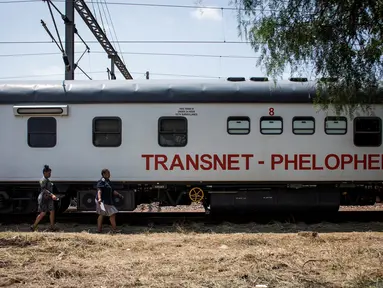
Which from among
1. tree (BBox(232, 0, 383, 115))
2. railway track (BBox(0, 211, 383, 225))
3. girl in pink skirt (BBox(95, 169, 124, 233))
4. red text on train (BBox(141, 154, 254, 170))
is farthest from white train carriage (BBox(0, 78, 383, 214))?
tree (BBox(232, 0, 383, 115))

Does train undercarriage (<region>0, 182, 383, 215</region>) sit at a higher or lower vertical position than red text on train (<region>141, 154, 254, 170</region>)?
lower

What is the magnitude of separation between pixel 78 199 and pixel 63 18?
8019 mm

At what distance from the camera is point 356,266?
21.8ft

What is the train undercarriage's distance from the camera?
1119 cm

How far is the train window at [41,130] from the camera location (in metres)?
11.2

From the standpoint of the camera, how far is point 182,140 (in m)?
11.2

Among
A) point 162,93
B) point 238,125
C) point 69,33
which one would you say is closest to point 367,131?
point 238,125

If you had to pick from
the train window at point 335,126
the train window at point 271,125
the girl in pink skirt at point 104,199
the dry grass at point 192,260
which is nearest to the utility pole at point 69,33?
the girl in pink skirt at point 104,199

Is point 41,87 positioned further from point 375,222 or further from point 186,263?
point 375,222

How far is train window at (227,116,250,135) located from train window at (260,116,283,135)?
36 centimetres

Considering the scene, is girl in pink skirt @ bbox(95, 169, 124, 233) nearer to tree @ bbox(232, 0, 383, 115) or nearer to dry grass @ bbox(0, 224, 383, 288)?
dry grass @ bbox(0, 224, 383, 288)

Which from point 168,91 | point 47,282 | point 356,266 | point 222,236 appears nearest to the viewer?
point 47,282

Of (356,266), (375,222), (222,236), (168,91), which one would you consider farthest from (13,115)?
(375,222)

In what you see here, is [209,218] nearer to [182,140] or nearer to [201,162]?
[201,162]
